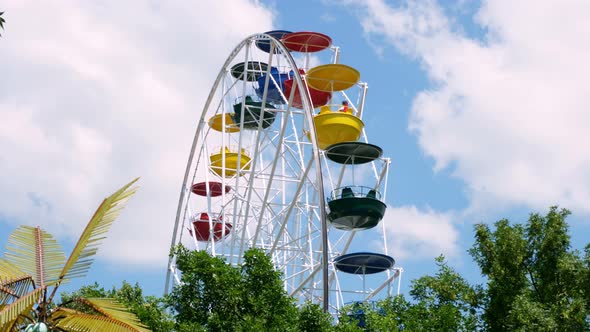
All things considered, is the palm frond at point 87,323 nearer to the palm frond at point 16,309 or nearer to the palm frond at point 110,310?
the palm frond at point 110,310

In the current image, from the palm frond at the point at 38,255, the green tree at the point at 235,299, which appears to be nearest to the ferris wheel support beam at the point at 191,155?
the green tree at the point at 235,299

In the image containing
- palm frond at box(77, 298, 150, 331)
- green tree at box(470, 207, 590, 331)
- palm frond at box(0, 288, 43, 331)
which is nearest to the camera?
palm frond at box(0, 288, 43, 331)

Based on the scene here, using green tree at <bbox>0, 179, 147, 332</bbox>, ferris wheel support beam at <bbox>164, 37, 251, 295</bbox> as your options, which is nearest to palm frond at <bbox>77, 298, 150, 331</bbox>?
green tree at <bbox>0, 179, 147, 332</bbox>

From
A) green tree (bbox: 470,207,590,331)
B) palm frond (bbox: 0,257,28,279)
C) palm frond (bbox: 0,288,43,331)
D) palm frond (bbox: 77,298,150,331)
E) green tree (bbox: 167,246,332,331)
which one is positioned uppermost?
green tree (bbox: 470,207,590,331)

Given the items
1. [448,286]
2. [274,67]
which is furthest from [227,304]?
[274,67]

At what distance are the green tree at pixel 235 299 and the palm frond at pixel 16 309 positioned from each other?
921cm

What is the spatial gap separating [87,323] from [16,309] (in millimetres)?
1012

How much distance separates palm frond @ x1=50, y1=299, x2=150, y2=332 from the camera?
11.4 meters

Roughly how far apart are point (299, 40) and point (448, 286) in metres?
15.4

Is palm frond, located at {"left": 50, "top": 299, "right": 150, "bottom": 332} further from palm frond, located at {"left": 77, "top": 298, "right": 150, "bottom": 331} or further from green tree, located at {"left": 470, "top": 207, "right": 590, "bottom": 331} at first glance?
green tree, located at {"left": 470, "top": 207, "right": 590, "bottom": 331}

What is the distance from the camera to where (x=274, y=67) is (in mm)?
41188

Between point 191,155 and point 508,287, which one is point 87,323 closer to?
point 508,287

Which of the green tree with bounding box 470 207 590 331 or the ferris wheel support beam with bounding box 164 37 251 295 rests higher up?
the ferris wheel support beam with bounding box 164 37 251 295

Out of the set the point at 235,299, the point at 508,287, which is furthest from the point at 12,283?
the point at 508,287
